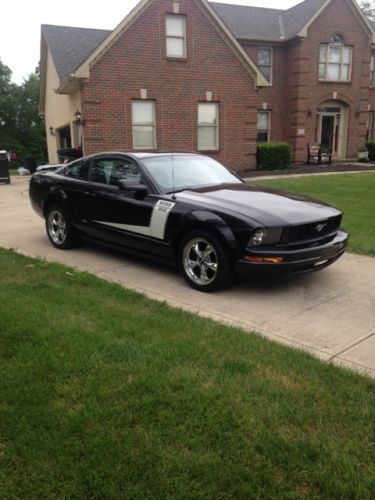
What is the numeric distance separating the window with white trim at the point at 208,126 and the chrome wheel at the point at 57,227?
12065 millimetres

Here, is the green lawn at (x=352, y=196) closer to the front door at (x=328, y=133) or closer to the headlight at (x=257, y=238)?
the headlight at (x=257, y=238)

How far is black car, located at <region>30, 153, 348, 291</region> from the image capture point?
4984mm

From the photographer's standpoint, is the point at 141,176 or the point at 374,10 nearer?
the point at 141,176

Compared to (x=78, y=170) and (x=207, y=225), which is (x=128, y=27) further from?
(x=207, y=225)

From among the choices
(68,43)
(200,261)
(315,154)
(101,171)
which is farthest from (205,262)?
(68,43)

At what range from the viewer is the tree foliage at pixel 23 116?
175ft

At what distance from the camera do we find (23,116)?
5447 cm

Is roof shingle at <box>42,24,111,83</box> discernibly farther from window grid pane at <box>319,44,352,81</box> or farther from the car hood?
the car hood

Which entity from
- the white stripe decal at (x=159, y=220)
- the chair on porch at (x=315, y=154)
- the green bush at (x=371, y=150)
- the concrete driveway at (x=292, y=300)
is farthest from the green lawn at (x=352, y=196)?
the green bush at (x=371, y=150)

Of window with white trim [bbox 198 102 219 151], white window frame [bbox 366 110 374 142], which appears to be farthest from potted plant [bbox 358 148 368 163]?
window with white trim [bbox 198 102 219 151]

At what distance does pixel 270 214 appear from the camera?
5.08 metres

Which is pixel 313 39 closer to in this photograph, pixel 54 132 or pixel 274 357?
pixel 54 132

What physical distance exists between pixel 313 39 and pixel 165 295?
72.5 feet

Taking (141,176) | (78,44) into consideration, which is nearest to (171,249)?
(141,176)
